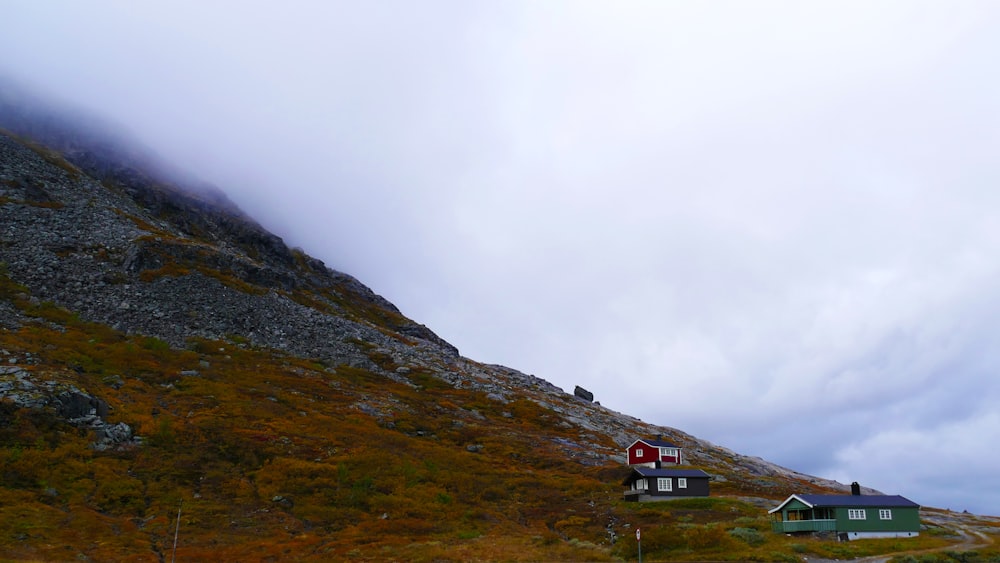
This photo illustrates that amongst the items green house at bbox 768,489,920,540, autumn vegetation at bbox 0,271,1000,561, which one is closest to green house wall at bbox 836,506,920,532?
green house at bbox 768,489,920,540

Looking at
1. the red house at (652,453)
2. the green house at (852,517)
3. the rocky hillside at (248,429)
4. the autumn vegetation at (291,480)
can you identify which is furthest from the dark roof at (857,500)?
the red house at (652,453)

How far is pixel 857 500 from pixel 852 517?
177 cm

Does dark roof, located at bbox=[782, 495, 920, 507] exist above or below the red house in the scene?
below

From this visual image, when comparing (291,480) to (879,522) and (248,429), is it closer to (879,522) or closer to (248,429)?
(248,429)

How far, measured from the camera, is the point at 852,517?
64.8 m

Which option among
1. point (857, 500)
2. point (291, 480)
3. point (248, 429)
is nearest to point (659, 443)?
point (857, 500)

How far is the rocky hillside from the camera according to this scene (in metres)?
60.8

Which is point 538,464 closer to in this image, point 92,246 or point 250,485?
point 250,485

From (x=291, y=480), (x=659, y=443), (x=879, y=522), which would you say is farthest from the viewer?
(x=659, y=443)

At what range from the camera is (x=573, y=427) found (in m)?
125

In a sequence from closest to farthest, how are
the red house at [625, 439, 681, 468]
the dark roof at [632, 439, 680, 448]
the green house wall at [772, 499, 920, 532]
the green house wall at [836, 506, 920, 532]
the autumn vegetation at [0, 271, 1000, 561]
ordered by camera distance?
the autumn vegetation at [0, 271, 1000, 561], the green house wall at [772, 499, 920, 532], the green house wall at [836, 506, 920, 532], the red house at [625, 439, 681, 468], the dark roof at [632, 439, 680, 448]

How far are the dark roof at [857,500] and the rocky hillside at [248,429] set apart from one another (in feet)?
18.5

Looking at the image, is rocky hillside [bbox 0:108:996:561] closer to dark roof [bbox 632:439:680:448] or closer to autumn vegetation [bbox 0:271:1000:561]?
autumn vegetation [bbox 0:271:1000:561]

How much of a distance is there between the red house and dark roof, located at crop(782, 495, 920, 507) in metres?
29.6
